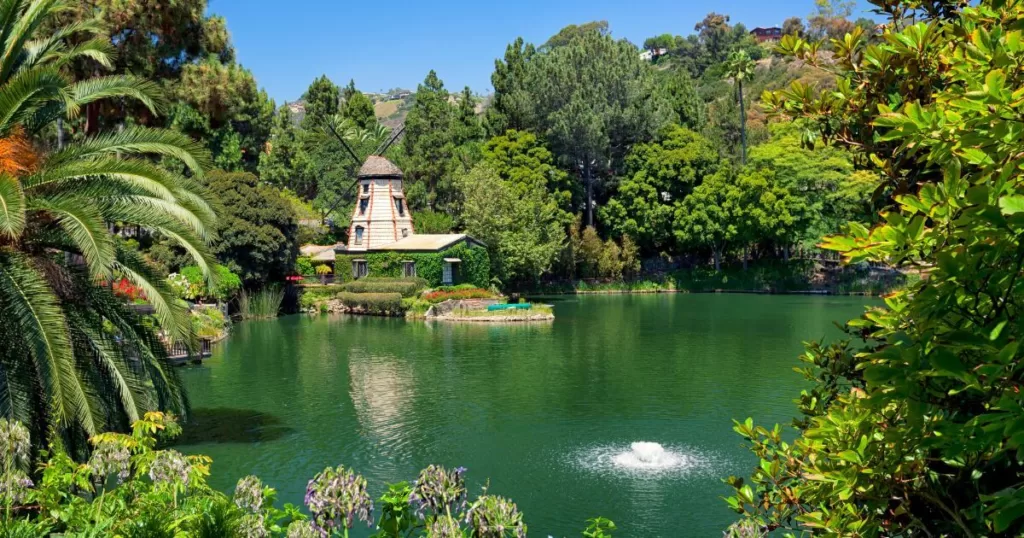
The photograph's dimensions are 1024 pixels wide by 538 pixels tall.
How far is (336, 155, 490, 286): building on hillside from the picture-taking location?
167 ft

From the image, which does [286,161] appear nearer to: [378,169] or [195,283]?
[378,169]

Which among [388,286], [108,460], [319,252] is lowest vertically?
[108,460]

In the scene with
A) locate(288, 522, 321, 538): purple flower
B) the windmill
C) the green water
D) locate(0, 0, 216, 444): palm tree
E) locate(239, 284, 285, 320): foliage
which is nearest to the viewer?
locate(288, 522, 321, 538): purple flower

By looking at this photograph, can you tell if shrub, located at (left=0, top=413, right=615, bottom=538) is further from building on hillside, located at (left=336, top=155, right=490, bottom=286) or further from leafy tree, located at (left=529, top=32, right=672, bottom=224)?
leafy tree, located at (left=529, top=32, right=672, bottom=224)

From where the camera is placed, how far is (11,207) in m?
9.79

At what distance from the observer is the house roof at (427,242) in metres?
50.8

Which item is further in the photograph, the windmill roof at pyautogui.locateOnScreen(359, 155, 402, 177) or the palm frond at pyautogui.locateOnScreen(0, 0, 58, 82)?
the windmill roof at pyautogui.locateOnScreen(359, 155, 402, 177)

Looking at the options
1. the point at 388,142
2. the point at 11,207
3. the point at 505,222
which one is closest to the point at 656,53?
the point at 388,142

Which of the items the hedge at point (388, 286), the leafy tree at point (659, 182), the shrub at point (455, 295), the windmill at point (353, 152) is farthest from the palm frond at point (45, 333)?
the windmill at point (353, 152)

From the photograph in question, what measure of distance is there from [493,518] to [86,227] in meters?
7.94

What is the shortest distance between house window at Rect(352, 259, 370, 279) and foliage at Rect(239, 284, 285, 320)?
26.1 feet

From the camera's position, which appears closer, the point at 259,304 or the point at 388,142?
the point at 259,304

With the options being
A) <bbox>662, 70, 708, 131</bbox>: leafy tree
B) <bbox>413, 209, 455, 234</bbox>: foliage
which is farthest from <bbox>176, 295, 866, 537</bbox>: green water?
<bbox>662, 70, 708, 131</bbox>: leafy tree

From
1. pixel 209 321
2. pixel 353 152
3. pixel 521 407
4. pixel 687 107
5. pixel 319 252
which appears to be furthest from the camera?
pixel 353 152
